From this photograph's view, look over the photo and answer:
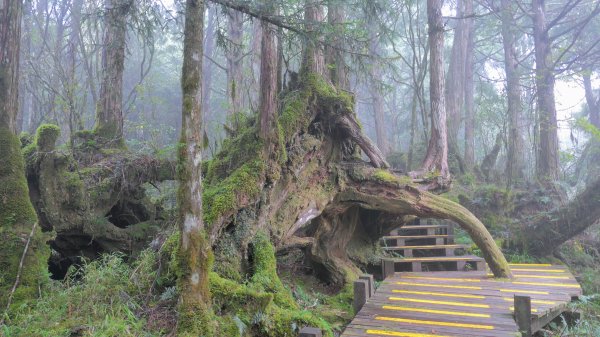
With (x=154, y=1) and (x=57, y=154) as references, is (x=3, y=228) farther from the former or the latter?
(x=154, y=1)

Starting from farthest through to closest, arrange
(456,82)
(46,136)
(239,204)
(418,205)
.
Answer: (456,82) < (418,205) < (46,136) < (239,204)

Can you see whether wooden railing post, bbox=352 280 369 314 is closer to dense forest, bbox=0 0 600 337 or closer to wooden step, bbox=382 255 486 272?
dense forest, bbox=0 0 600 337

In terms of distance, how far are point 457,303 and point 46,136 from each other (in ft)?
23.4

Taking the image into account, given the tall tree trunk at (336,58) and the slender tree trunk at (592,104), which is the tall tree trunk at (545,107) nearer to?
the slender tree trunk at (592,104)

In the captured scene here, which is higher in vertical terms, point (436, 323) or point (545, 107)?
point (545, 107)

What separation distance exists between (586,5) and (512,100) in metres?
10.2

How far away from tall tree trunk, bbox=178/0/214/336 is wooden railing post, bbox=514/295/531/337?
4230 mm

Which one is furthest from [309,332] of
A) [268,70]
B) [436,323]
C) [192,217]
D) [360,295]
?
[268,70]

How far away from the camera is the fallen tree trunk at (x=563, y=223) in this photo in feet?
33.8

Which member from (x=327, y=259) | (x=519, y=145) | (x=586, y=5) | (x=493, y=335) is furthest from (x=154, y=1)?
(x=586, y=5)

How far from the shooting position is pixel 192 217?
4402mm

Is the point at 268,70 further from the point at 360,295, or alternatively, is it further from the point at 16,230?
the point at 16,230

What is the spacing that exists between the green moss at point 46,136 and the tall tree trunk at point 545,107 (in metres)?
13.5

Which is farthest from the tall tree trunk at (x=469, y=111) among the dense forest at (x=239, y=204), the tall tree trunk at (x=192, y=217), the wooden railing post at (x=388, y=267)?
the tall tree trunk at (x=192, y=217)
